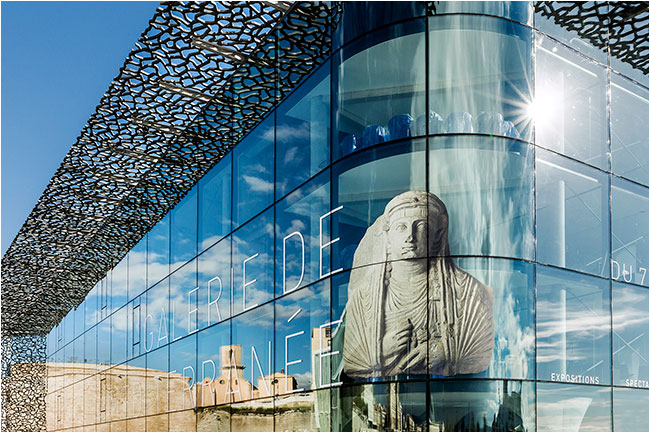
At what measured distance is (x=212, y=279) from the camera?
47.6 feet

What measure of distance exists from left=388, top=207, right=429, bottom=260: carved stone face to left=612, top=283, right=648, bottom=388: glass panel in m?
2.90

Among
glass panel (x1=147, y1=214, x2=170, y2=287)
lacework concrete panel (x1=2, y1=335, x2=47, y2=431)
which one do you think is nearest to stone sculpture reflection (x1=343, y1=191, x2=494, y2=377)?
glass panel (x1=147, y1=214, x2=170, y2=287)

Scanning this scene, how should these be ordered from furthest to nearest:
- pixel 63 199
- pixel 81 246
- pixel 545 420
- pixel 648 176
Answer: pixel 81 246 < pixel 63 199 < pixel 648 176 < pixel 545 420

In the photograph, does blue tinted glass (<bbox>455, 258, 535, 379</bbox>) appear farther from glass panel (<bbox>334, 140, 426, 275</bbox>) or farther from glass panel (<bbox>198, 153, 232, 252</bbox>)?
glass panel (<bbox>198, 153, 232, 252</bbox>)

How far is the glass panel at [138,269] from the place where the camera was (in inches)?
785

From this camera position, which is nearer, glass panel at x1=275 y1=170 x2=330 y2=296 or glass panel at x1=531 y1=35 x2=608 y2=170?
glass panel at x1=531 y1=35 x2=608 y2=170

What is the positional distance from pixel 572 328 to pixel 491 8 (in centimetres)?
405

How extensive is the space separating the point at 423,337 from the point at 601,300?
2.66 meters

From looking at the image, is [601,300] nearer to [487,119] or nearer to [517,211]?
[517,211]

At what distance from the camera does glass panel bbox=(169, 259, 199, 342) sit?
15.4 meters

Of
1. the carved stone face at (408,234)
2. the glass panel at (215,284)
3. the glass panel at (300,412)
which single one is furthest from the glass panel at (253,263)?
the carved stone face at (408,234)

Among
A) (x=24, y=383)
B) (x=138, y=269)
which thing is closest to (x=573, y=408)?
(x=138, y=269)

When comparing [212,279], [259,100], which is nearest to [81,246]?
[212,279]

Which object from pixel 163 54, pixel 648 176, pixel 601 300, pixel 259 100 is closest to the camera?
pixel 601 300
